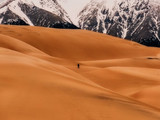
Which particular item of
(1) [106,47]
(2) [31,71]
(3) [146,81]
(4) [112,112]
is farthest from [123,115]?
(1) [106,47]

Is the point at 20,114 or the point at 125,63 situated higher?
the point at 20,114

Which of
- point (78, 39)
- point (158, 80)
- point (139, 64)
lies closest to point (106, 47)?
point (78, 39)

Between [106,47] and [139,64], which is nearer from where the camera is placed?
[139,64]

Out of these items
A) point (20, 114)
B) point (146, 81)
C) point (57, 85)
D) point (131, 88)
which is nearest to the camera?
A: point (20, 114)

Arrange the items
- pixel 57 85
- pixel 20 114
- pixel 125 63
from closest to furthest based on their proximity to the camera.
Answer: pixel 20 114, pixel 57 85, pixel 125 63

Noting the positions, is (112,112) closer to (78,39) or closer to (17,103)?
(17,103)

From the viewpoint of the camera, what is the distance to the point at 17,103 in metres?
5.75

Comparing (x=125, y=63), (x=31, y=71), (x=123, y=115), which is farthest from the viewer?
(x=125, y=63)

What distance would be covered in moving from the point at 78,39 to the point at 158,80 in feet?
141

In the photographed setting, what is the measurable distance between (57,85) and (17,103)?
166 centimetres

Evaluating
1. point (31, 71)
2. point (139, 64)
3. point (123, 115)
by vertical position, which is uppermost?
point (31, 71)

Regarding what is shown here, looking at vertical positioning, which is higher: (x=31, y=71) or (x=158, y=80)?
(x=31, y=71)

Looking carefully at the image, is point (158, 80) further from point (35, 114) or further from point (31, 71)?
point (35, 114)

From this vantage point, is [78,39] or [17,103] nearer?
[17,103]
